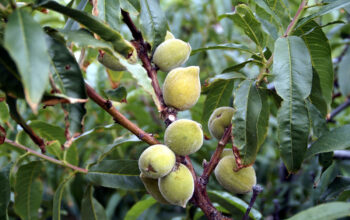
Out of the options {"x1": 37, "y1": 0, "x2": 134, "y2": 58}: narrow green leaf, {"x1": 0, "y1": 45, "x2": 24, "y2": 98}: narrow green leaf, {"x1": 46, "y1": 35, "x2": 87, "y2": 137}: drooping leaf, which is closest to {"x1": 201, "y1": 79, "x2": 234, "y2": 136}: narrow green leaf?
{"x1": 37, "y1": 0, "x2": 134, "y2": 58}: narrow green leaf

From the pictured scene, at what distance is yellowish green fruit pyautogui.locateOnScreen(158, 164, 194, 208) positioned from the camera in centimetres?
111

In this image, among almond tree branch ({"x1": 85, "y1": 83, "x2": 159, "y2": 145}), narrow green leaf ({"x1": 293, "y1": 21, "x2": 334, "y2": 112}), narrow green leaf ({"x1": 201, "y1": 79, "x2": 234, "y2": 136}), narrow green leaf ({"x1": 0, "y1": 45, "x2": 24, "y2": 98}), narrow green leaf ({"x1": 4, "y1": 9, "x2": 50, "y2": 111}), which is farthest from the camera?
narrow green leaf ({"x1": 201, "y1": 79, "x2": 234, "y2": 136})

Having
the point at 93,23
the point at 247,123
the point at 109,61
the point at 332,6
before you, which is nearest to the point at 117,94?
the point at 109,61

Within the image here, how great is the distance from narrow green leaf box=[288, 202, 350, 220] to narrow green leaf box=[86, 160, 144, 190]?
25.5 inches

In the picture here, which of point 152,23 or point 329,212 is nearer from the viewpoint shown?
point 329,212

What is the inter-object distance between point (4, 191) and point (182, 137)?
27.1 inches

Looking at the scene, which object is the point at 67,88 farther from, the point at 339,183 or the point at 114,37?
the point at 339,183

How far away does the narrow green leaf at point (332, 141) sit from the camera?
3.90 ft

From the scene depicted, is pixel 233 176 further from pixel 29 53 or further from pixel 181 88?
pixel 29 53

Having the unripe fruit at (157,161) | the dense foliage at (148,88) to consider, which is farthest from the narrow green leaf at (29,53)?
the unripe fruit at (157,161)

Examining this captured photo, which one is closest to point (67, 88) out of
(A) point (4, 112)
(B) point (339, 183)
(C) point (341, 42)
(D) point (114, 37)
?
(D) point (114, 37)

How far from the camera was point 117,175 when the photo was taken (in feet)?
4.66

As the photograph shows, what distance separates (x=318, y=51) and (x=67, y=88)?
0.90 metres

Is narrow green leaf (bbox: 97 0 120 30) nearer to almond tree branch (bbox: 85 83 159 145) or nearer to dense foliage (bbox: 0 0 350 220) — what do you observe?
dense foliage (bbox: 0 0 350 220)
